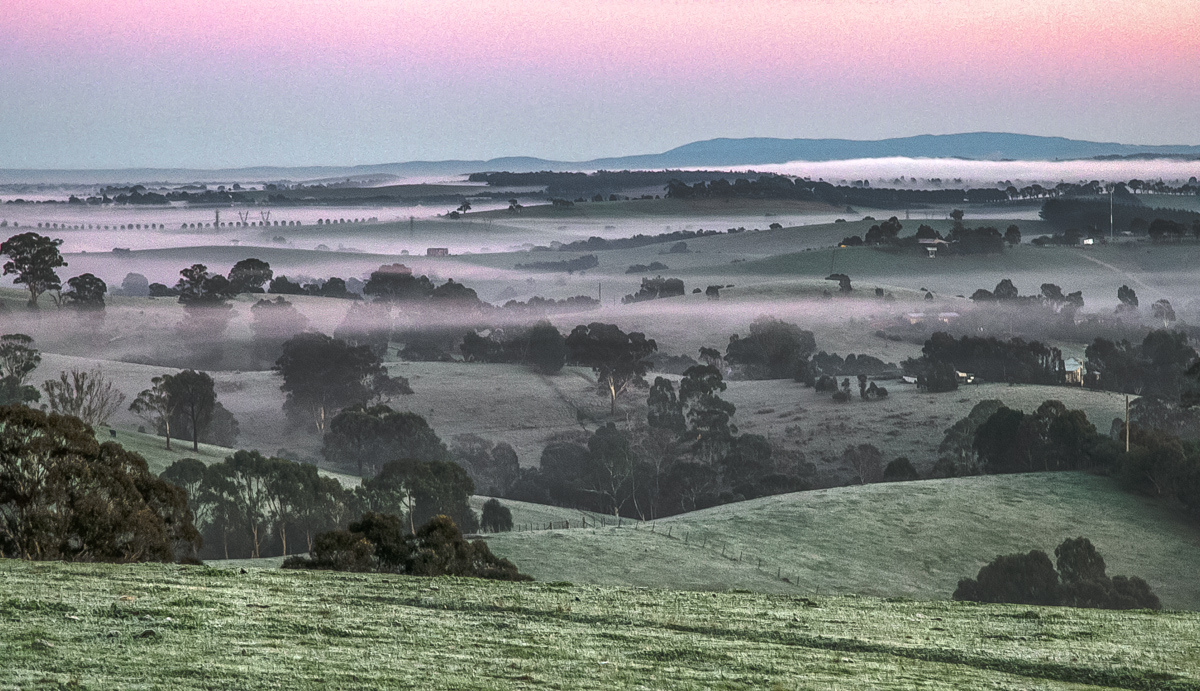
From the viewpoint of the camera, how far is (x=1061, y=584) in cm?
4925

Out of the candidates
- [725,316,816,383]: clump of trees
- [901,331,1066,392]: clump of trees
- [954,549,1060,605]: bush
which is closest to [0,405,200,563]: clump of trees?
[954,549,1060,605]: bush

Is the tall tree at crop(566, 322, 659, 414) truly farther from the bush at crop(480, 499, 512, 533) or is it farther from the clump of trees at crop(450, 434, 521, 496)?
the bush at crop(480, 499, 512, 533)

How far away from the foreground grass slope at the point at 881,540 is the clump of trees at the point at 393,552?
11.3 metres

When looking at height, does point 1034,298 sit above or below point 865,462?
above

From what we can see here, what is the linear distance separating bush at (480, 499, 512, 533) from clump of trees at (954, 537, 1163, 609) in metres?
20.6

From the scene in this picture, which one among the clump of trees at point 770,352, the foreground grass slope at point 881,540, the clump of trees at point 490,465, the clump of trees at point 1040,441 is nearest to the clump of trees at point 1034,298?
the clump of trees at point 770,352

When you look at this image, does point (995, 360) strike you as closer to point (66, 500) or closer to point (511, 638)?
point (66, 500)

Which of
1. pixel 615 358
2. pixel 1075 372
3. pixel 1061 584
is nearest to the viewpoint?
pixel 1061 584

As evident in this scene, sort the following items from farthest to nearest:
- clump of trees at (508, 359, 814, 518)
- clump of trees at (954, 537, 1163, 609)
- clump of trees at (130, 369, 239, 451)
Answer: clump of trees at (508, 359, 814, 518) < clump of trees at (130, 369, 239, 451) < clump of trees at (954, 537, 1163, 609)

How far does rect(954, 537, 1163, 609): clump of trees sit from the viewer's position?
155 ft

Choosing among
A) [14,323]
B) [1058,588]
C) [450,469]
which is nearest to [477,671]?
[1058,588]

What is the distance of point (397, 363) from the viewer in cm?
11362

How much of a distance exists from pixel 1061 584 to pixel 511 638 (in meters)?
37.2

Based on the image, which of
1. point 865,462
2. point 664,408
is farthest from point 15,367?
point 865,462
